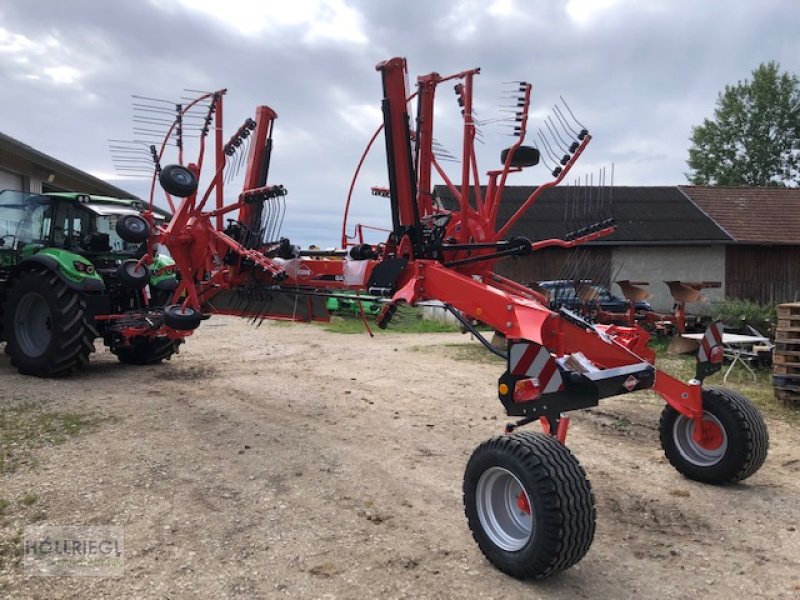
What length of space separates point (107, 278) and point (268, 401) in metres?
3.27

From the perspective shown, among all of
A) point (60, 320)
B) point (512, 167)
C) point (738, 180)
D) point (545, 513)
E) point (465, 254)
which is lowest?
point (545, 513)

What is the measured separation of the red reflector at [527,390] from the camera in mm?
3510

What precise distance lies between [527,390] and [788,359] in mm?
5646

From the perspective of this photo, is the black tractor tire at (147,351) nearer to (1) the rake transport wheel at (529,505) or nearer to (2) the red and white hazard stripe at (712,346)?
(1) the rake transport wheel at (529,505)

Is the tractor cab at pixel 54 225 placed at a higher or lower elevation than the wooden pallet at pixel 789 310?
higher

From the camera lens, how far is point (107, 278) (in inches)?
340

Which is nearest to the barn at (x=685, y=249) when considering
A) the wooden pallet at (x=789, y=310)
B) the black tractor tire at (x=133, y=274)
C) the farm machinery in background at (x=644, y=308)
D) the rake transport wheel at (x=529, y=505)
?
the farm machinery in background at (x=644, y=308)

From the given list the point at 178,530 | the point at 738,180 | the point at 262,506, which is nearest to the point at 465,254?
the point at 262,506

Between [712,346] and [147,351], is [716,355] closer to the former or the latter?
[712,346]

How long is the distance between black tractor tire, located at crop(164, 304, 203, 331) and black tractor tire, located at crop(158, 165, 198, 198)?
111cm

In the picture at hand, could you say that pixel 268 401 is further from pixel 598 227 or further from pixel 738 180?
pixel 738 180

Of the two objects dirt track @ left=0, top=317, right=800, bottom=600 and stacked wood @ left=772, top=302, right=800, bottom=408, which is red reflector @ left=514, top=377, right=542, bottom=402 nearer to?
dirt track @ left=0, top=317, right=800, bottom=600

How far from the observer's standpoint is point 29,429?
5.43m

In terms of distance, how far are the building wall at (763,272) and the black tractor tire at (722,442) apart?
16.5 m
